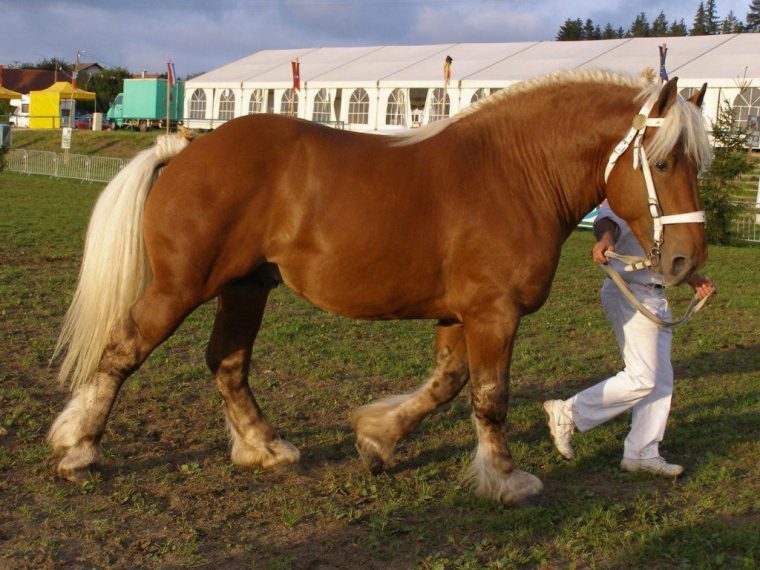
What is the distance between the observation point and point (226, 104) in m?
38.8

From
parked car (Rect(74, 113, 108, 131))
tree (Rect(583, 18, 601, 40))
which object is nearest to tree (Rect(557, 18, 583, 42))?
tree (Rect(583, 18, 601, 40))

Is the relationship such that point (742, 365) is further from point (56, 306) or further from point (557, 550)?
point (56, 306)

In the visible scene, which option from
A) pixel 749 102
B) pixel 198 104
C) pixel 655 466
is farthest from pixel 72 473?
pixel 198 104

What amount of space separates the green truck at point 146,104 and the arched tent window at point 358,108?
1312 cm

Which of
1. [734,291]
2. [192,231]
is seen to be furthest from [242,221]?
[734,291]

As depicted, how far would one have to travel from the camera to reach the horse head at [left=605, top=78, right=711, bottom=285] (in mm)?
3898

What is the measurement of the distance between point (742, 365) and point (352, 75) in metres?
28.3

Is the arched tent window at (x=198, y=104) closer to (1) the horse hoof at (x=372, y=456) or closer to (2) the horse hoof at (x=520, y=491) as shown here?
(1) the horse hoof at (x=372, y=456)

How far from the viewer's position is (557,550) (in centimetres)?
376

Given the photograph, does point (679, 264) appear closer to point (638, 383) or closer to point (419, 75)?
point (638, 383)

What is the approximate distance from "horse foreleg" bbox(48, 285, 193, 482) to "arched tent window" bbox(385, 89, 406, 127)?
27.7 m

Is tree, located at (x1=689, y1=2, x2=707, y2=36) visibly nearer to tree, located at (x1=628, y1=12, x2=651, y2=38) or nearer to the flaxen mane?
tree, located at (x1=628, y1=12, x2=651, y2=38)

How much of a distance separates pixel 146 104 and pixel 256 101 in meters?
10.7

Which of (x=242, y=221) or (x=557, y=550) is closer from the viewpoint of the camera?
(x=557, y=550)
